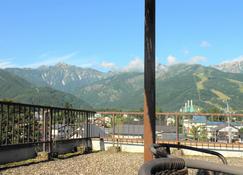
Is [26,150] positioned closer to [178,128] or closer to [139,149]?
[139,149]

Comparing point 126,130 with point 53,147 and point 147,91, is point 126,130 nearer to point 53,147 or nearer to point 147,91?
point 53,147

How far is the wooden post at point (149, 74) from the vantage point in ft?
10.1

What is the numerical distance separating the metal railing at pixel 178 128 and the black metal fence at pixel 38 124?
2.93 feet

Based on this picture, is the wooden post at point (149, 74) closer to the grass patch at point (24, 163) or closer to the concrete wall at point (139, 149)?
the grass patch at point (24, 163)

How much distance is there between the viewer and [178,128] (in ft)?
32.1

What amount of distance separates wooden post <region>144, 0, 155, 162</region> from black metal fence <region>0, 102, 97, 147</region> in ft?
13.6

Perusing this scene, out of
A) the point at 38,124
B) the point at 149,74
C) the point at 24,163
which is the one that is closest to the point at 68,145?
the point at 38,124

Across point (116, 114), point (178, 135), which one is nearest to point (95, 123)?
point (116, 114)

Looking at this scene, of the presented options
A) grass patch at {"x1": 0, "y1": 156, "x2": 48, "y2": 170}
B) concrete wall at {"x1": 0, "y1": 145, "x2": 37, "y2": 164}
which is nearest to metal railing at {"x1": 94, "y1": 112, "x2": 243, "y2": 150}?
grass patch at {"x1": 0, "y1": 156, "x2": 48, "y2": 170}

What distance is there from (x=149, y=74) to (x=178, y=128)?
6.92m

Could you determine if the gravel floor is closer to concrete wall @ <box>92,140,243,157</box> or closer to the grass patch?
the grass patch

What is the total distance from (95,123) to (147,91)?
26.4ft

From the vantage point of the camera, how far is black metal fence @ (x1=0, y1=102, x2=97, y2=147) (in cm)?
691

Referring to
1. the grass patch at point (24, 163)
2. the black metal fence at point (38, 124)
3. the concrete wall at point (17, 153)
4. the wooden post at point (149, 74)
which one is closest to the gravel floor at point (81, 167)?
the grass patch at point (24, 163)
